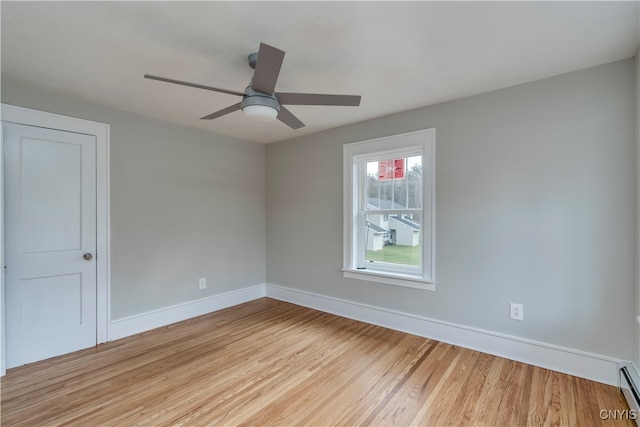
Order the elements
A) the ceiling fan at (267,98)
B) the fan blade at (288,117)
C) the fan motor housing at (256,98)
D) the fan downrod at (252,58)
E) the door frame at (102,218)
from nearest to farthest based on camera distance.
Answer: the ceiling fan at (267,98), the fan motor housing at (256,98), the fan downrod at (252,58), the fan blade at (288,117), the door frame at (102,218)

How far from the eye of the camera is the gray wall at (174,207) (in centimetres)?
298

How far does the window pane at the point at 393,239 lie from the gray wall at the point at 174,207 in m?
1.73

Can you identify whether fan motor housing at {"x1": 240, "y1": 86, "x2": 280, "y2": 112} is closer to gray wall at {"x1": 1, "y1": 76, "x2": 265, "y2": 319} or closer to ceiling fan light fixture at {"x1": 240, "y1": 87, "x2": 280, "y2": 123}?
ceiling fan light fixture at {"x1": 240, "y1": 87, "x2": 280, "y2": 123}

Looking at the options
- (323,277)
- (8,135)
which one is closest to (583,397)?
(323,277)

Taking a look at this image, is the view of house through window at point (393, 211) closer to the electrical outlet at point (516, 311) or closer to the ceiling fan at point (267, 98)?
the electrical outlet at point (516, 311)

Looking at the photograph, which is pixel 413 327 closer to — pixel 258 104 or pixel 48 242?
pixel 258 104

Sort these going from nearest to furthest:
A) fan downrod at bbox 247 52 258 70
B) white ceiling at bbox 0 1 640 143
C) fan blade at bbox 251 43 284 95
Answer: fan blade at bbox 251 43 284 95
white ceiling at bbox 0 1 640 143
fan downrod at bbox 247 52 258 70

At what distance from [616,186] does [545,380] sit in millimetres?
1505

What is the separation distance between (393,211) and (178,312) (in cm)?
275

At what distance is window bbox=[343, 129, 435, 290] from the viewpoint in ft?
9.73

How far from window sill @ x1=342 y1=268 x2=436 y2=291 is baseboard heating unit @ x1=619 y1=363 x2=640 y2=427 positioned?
1.36m

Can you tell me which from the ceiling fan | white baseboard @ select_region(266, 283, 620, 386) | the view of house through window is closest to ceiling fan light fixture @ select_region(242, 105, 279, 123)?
the ceiling fan

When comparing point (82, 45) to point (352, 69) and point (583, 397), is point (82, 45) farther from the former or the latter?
point (583, 397)

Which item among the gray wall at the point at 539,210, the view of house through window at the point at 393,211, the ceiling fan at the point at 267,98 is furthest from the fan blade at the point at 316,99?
the view of house through window at the point at 393,211
